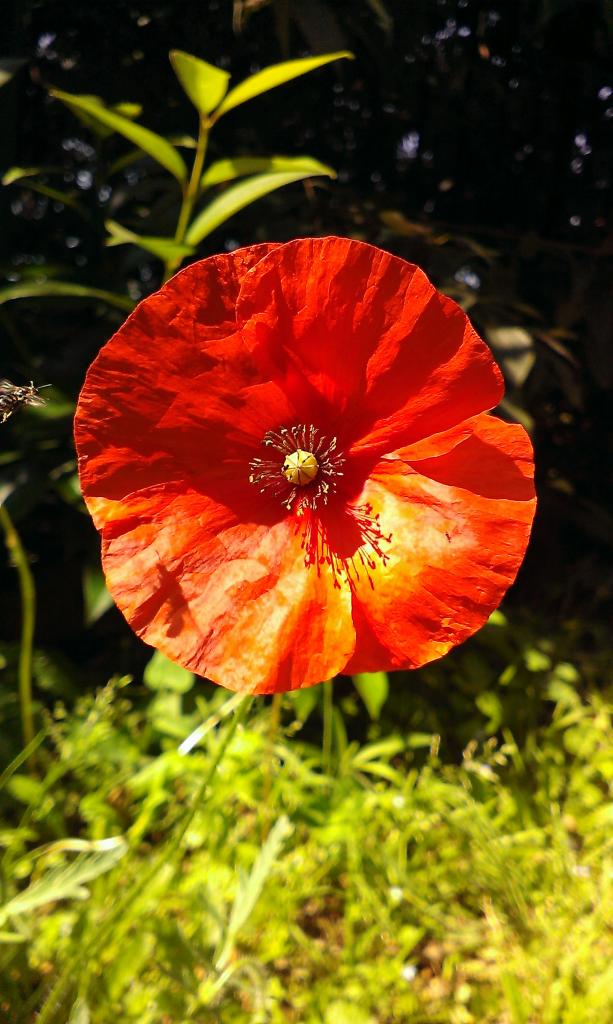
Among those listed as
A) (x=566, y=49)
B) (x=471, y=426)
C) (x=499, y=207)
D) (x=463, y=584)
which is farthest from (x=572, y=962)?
(x=566, y=49)

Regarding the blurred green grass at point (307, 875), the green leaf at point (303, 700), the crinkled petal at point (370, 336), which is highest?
the crinkled petal at point (370, 336)

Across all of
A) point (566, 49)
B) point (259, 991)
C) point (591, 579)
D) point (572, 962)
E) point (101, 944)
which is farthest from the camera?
point (591, 579)

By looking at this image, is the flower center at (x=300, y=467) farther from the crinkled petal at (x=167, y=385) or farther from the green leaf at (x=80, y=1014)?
the green leaf at (x=80, y=1014)

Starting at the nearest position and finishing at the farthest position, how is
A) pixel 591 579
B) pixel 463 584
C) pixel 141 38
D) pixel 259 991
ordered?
pixel 463 584, pixel 259 991, pixel 141 38, pixel 591 579

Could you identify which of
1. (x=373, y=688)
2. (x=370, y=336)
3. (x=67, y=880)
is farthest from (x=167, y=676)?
(x=370, y=336)

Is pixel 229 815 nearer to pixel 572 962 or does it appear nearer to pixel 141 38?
pixel 572 962

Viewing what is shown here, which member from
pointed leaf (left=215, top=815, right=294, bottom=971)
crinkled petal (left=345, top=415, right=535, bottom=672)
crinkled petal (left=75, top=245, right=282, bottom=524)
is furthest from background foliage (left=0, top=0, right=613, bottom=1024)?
crinkled petal (left=345, top=415, right=535, bottom=672)

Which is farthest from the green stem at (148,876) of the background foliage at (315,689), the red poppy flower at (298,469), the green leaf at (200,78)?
the green leaf at (200,78)
